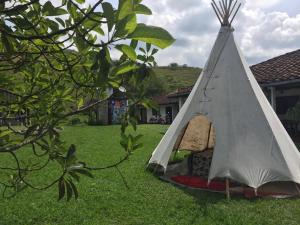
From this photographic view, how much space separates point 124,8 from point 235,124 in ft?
19.4

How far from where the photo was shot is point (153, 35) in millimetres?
873

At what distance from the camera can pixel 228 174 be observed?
19.9ft

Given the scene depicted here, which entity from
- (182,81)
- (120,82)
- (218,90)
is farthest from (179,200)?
(182,81)

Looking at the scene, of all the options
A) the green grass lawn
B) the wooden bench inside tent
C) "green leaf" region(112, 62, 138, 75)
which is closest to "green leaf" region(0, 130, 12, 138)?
"green leaf" region(112, 62, 138, 75)

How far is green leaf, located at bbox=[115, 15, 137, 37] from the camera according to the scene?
0.83 m

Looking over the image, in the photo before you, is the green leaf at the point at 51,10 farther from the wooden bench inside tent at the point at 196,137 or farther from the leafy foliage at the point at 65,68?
the wooden bench inside tent at the point at 196,137

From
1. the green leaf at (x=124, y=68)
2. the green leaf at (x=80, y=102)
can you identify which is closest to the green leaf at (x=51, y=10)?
the green leaf at (x=124, y=68)

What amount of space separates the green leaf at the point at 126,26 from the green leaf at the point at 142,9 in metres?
0.06

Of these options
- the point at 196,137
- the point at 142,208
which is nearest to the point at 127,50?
the point at 142,208

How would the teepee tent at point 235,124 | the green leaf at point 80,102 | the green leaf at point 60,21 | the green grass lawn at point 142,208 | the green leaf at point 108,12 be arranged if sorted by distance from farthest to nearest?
the teepee tent at point 235,124 < the green grass lawn at point 142,208 < the green leaf at point 80,102 < the green leaf at point 60,21 < the green leaf at point 108,12

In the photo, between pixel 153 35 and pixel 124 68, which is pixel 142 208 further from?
pixel 153 35

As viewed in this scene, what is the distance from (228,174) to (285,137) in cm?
144

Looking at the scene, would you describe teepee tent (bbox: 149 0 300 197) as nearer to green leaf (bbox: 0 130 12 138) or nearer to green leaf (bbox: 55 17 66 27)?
green leaf (bbox: 0 130 12 138)

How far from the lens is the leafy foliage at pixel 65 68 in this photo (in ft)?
2.91
